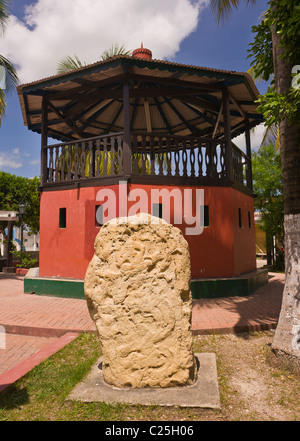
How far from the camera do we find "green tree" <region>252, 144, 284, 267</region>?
16.1m

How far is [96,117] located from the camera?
11.9 metres

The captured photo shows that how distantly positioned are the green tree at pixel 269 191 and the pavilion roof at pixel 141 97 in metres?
5.71

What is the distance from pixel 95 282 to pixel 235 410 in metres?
2.01

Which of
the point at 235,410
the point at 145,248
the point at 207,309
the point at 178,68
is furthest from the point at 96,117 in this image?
the point at 235,410

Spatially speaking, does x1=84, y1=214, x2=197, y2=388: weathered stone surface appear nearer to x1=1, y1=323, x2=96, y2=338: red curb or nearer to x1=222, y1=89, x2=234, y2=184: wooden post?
x1=1, y1=323, x2=96, y2=338: red curb

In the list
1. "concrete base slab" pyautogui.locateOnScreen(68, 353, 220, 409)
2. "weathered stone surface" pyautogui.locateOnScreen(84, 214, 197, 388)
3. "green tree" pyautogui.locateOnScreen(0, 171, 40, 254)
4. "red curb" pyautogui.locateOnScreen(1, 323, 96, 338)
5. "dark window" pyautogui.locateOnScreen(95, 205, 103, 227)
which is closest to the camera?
"concrete base slab" pyautogui.locateOnScreen(68, 353, 220, 409)

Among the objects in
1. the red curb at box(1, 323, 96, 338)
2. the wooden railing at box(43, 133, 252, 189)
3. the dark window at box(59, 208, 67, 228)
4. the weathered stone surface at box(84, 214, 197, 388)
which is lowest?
the red curb at box(1, 323, 96, 338)

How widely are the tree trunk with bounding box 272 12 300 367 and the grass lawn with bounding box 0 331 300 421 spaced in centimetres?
36

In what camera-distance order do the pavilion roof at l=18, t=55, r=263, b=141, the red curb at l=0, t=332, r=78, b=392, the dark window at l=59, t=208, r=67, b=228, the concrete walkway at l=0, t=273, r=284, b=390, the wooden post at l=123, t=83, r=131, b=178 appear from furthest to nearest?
the dark window at l=59, t=208, r=67, b=228 → the wooden post at l=123, t=83, r=131, b=178 → the pavilion roof at l=18, t=55, r=263, b=141 → the concrete walkway at l=0, t=273, r=284, b=390 → the red curb at l=0, t=332, r=78, b=392

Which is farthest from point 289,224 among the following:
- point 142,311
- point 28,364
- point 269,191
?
point 269,191

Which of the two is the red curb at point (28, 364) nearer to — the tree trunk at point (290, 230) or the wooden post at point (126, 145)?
the tree trunk at point (290, 230)

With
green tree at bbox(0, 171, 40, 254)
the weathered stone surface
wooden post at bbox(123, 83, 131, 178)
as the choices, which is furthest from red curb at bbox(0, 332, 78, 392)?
green tree at bbox(0, 171, 40, 254)

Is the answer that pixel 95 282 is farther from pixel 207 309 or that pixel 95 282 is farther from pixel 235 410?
pixel 207 309

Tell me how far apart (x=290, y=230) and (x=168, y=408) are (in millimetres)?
2941
